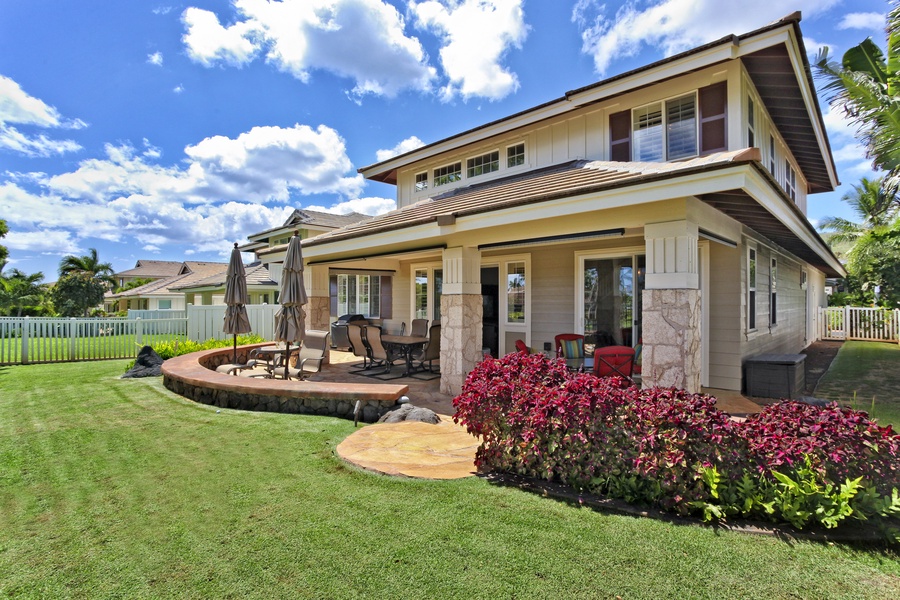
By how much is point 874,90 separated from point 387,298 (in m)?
14.6

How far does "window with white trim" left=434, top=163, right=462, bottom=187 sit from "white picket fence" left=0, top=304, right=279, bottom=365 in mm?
7449

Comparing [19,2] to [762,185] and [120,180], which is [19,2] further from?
[120,180]

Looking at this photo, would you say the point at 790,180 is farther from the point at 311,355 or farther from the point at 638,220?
the point at 311,355

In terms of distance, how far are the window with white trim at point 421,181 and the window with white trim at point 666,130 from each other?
616 cm

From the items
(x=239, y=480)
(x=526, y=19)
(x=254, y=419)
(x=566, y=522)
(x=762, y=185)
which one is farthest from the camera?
(x=526, y=19)

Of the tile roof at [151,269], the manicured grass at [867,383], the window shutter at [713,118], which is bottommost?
the manicured grass at [867,383]

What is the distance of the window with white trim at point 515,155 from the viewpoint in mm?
10156

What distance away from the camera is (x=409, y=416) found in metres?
6.06

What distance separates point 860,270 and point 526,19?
25.0m

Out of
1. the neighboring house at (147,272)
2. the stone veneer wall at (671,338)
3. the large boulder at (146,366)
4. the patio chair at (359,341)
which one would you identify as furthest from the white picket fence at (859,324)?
the neighboring house at (147,272)

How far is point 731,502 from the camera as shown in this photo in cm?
319

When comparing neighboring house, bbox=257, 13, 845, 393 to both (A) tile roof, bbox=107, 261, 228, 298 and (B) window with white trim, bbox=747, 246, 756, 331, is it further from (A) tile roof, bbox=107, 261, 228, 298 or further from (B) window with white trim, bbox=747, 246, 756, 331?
(A) tile roof, bbox=107, 261, 228, 298

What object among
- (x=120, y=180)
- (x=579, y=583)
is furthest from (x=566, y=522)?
(x=120, y=180)

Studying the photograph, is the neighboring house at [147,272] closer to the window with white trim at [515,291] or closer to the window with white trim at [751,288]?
the window with white trim at [515,291]
